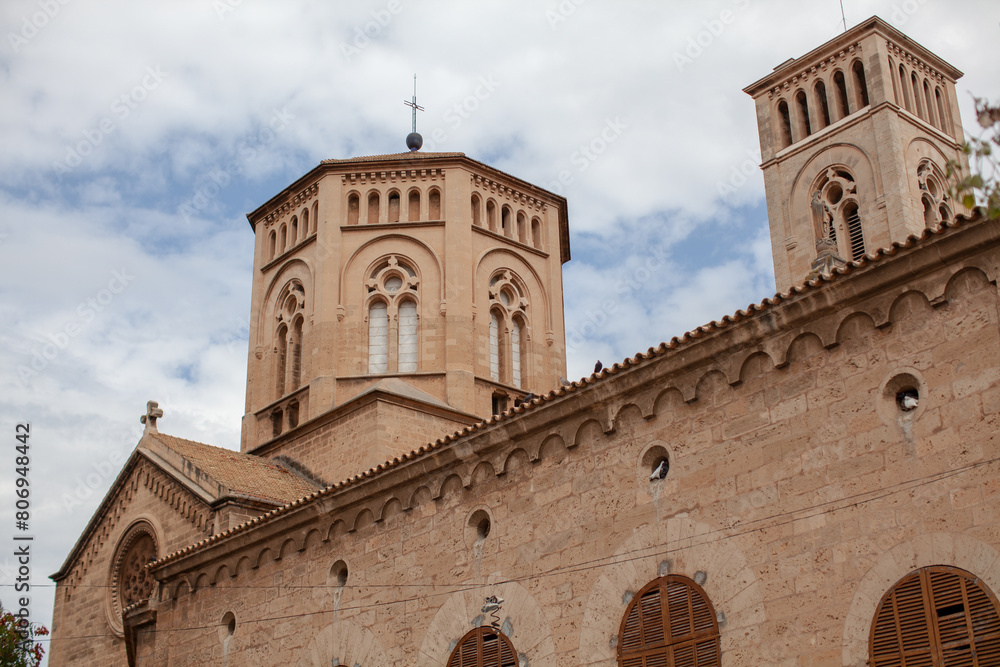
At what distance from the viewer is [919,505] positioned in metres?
9.24

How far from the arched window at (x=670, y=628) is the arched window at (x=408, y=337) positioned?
13.7m

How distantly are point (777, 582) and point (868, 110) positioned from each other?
21.9 metres

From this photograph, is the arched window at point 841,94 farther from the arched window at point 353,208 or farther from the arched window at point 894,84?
the arched window at point 353,208

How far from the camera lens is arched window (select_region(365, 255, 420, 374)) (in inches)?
969

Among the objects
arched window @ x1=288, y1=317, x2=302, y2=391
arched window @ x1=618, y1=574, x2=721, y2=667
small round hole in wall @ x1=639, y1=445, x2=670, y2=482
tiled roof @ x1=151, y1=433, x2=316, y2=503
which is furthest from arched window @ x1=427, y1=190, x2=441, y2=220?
arched window @ x1=618, y1=574, x2=721, y2=667

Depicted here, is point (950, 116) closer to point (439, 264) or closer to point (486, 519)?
point (439, 264)

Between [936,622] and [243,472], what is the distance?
16.7 metres

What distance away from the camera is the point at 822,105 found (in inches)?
1206

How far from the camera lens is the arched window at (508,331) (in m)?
25.3

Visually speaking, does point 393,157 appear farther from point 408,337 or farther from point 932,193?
point 932,193

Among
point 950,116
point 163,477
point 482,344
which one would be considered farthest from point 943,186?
point 163,477

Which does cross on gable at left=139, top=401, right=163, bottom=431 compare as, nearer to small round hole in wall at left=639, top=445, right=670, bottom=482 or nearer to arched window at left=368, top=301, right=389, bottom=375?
arched window at left=368, top=301, right=389, bottom=375

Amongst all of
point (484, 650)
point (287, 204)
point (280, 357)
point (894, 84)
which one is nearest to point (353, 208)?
point (287, 204)

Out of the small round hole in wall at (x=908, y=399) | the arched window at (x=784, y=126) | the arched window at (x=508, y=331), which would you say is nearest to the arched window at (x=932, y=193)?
the arched window at (x=784, y=126)
